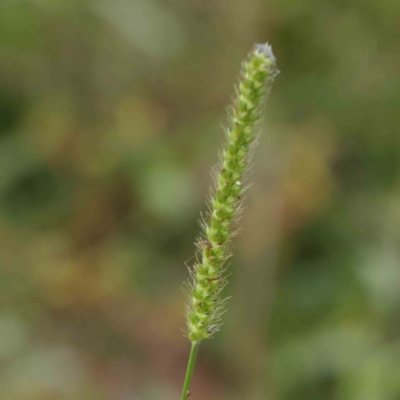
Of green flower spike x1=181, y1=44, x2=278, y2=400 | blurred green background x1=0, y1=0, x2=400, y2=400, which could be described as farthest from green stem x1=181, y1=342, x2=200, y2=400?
blurred green background x1=0, y1=0, x2=400, y2=400

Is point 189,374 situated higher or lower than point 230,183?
lower

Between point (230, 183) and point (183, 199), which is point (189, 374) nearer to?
point (230, 183)

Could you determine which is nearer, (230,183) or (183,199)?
(230,183)

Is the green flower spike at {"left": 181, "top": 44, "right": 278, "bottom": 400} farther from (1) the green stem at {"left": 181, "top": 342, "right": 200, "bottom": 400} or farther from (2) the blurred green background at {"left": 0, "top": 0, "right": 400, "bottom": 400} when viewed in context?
(2) the blurred green background at {"left": 0, "top": 0, "right": 400, "bottom": 400}

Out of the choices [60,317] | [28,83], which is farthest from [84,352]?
[28,83]

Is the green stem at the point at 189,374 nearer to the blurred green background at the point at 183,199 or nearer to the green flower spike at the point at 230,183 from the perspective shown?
the green flower spike at the point at 230,183

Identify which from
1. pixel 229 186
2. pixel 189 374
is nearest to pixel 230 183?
pixel 229 186
